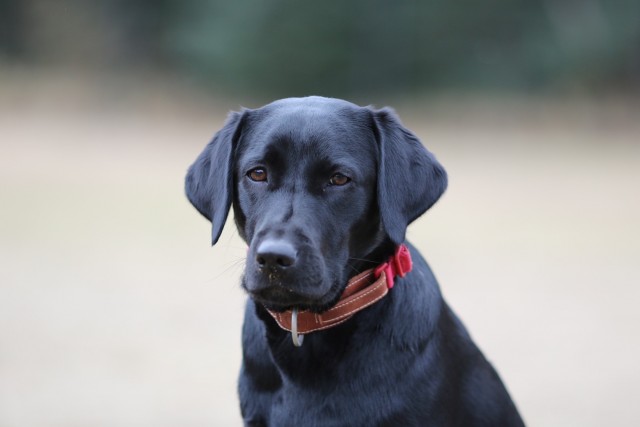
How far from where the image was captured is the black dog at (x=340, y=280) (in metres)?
3.21

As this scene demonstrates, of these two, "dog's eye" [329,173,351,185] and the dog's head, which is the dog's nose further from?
"dog's eye" [329,173,351,185]

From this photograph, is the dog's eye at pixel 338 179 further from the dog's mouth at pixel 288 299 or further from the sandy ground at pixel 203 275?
the sandy ground at pixel 203 275

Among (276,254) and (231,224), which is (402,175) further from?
(231,224)

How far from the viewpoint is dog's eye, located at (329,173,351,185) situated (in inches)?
133

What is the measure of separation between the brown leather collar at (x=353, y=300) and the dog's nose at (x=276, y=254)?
256 mm

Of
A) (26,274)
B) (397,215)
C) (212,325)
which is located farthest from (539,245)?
(397,215)

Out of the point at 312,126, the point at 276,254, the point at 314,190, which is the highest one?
the point at 312,126

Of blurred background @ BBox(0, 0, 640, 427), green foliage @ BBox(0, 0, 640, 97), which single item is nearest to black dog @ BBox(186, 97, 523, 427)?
blurred background @ BBox(0, 0, 640, 427)

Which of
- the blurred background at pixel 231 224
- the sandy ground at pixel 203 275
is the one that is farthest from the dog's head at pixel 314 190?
the blurred background at pixel 231 224

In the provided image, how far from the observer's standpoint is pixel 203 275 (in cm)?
981

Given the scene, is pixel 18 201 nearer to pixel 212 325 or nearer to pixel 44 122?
pixel 212 325

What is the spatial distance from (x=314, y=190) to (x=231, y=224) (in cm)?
599

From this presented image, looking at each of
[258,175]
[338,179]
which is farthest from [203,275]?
[338,179]

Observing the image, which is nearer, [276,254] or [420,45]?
[276,254]
